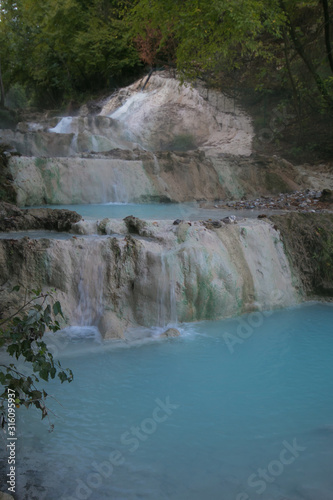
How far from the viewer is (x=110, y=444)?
329 centimetres

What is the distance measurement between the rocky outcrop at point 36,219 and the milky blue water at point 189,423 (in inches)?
81.7

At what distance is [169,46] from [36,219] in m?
13.0

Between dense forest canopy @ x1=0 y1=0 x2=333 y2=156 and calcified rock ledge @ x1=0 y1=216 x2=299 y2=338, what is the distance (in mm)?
3749

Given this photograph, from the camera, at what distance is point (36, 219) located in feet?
21.9

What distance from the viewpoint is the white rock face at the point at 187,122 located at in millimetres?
14684

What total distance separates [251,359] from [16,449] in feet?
8.69

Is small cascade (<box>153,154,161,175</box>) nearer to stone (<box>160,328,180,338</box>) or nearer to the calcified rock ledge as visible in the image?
the calcified rock ledge

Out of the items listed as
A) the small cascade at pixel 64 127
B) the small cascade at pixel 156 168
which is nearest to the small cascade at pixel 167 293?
the small cascade at pixel 156 168

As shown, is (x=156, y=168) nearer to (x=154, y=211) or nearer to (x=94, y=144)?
(x=154, y=211)

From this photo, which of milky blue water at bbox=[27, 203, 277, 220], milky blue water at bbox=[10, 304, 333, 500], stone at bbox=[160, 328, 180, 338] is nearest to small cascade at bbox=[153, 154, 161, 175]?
milky blue water at bbox=[27, 203, 277, 220]

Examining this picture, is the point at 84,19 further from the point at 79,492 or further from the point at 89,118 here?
the point at 79,492

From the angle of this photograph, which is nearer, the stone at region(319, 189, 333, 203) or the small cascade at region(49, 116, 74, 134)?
the stone at region(319, 189, 333, 203)

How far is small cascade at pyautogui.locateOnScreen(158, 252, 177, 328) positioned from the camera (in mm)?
5582

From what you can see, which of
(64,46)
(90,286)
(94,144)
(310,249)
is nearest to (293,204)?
Answer: (310,249)
